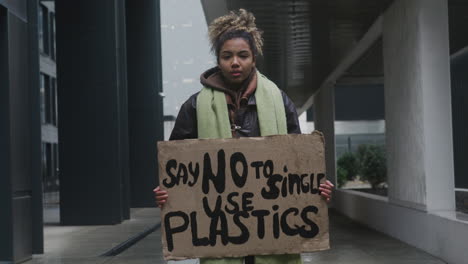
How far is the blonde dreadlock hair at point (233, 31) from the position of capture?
412 centimetres

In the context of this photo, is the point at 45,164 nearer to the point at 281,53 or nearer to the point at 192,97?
the point at 281,53

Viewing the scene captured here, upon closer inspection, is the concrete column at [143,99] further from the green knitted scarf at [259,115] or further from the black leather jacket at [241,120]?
the green knitted scarf at [259,115]

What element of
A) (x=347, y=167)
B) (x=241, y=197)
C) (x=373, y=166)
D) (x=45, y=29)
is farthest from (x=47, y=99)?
(x=241, y=197)

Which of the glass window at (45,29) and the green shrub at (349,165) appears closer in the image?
the green shrub at (349,165)

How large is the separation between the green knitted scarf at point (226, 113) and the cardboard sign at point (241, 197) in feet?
0.46

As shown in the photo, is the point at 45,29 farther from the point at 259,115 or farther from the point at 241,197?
the point at 241,197

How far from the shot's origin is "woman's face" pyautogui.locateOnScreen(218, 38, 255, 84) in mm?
4074

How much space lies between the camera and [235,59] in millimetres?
4074

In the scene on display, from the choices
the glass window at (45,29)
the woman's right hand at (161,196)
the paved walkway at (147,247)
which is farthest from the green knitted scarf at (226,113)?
the glass window at (45,29)

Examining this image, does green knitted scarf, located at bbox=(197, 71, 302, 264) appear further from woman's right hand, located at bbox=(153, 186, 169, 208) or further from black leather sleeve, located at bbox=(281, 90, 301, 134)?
woman's right hand, located at bbox=(153, 186, 169, 208)

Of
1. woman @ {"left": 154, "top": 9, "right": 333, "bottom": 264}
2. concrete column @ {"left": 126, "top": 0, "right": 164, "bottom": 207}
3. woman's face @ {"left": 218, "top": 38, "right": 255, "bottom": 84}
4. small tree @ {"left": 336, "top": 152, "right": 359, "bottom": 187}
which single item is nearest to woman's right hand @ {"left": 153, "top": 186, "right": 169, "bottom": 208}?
woman @ {"left": 154, "top": 9, "right": 333, "bottom": 264}

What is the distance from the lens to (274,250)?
3.98 m

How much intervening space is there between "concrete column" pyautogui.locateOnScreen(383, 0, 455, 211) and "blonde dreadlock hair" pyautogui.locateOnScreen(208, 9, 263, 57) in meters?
7.49

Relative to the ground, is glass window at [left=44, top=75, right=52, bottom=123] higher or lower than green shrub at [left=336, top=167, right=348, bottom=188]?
higher
